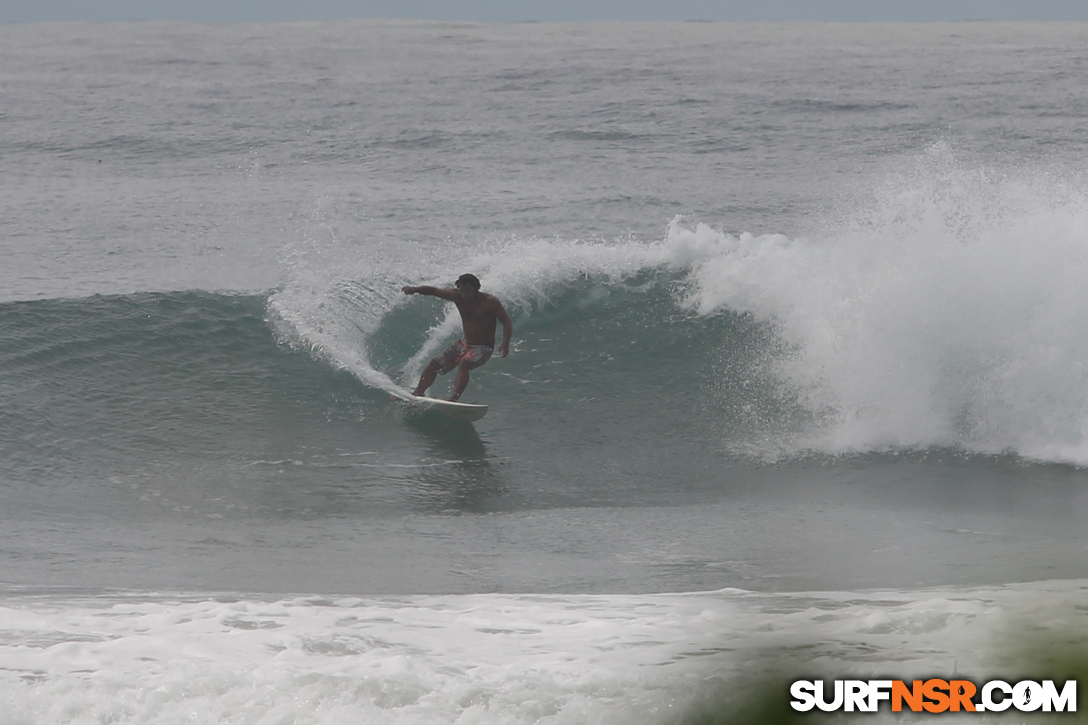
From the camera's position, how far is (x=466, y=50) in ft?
161

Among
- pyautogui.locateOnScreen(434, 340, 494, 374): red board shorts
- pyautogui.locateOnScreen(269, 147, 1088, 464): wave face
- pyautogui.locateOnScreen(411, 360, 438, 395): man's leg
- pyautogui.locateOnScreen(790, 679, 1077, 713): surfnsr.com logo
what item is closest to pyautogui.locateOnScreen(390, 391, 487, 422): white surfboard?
pyautogui.locateOnScreen(411, 360, 438, 395): man's leg

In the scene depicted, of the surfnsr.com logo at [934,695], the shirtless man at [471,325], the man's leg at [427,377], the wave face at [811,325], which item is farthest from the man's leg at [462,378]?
the surfnsr.com logo at [934,695]

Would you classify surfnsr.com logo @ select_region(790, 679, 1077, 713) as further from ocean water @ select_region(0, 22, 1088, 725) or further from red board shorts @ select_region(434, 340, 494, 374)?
red board shorts @ select_region(434, 340, 494, 374)

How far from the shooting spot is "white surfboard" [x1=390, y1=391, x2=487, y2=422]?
9.04 m

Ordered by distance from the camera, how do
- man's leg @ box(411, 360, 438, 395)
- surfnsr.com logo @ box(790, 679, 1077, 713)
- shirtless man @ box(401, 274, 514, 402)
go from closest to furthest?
surfnsr.com logo @ box(790, 679, 1077, 713), shirtless man @ box(401, 274, 514, 402), man's leg @ box(411, 360, 438, 395)

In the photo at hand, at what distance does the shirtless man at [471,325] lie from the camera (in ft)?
29.1

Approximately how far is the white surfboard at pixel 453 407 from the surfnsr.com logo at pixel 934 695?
605cm

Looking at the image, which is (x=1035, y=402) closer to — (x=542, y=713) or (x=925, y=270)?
(x=925, y=270)

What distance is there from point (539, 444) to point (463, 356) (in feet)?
3.29

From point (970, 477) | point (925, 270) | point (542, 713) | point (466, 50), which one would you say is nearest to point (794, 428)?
point (970, 477)

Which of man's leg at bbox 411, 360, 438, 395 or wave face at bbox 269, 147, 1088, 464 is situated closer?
wave face at bbox 269, 147, 1088, 464

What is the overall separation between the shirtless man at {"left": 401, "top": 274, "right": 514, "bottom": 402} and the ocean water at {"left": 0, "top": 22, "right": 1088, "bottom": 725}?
1.87 feet

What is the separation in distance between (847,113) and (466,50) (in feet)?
81.6

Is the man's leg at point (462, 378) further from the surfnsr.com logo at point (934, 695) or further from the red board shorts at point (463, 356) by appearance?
the surfnsr.com logo at point (934, 695)
